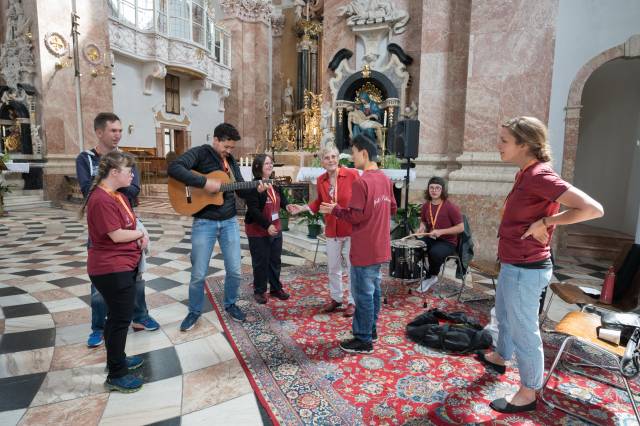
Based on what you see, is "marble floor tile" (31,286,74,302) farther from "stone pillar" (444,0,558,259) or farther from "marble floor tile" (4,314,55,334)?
"stone pillar" (444,0,558,259)

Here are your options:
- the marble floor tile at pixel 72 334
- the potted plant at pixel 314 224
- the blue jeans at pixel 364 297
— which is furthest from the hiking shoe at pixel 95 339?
the potted plant at pixel 314 224

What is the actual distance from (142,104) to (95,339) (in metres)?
15.2

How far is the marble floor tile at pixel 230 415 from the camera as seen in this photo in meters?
2.12

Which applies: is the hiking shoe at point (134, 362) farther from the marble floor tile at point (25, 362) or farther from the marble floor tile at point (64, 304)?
the marble floor tile at point (64, 304)

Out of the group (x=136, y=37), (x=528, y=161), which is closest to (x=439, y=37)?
(x=528, y=161)

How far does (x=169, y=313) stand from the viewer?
12.0 feet

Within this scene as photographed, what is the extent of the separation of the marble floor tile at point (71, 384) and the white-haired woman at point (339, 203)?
196cm

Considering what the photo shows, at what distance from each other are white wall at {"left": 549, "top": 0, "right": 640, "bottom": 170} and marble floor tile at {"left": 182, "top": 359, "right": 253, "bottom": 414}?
6.45 meters

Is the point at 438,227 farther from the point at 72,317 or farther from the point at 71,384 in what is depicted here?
the point at 72,317

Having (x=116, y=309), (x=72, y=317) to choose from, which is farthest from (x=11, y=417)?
(x=72, y=317)

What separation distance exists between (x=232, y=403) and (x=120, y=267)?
43.5 inches

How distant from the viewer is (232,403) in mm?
2299

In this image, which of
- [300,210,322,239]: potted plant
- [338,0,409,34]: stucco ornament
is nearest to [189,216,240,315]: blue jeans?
[300,210,322,239]: potted plant

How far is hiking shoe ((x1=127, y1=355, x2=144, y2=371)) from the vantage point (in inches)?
104
